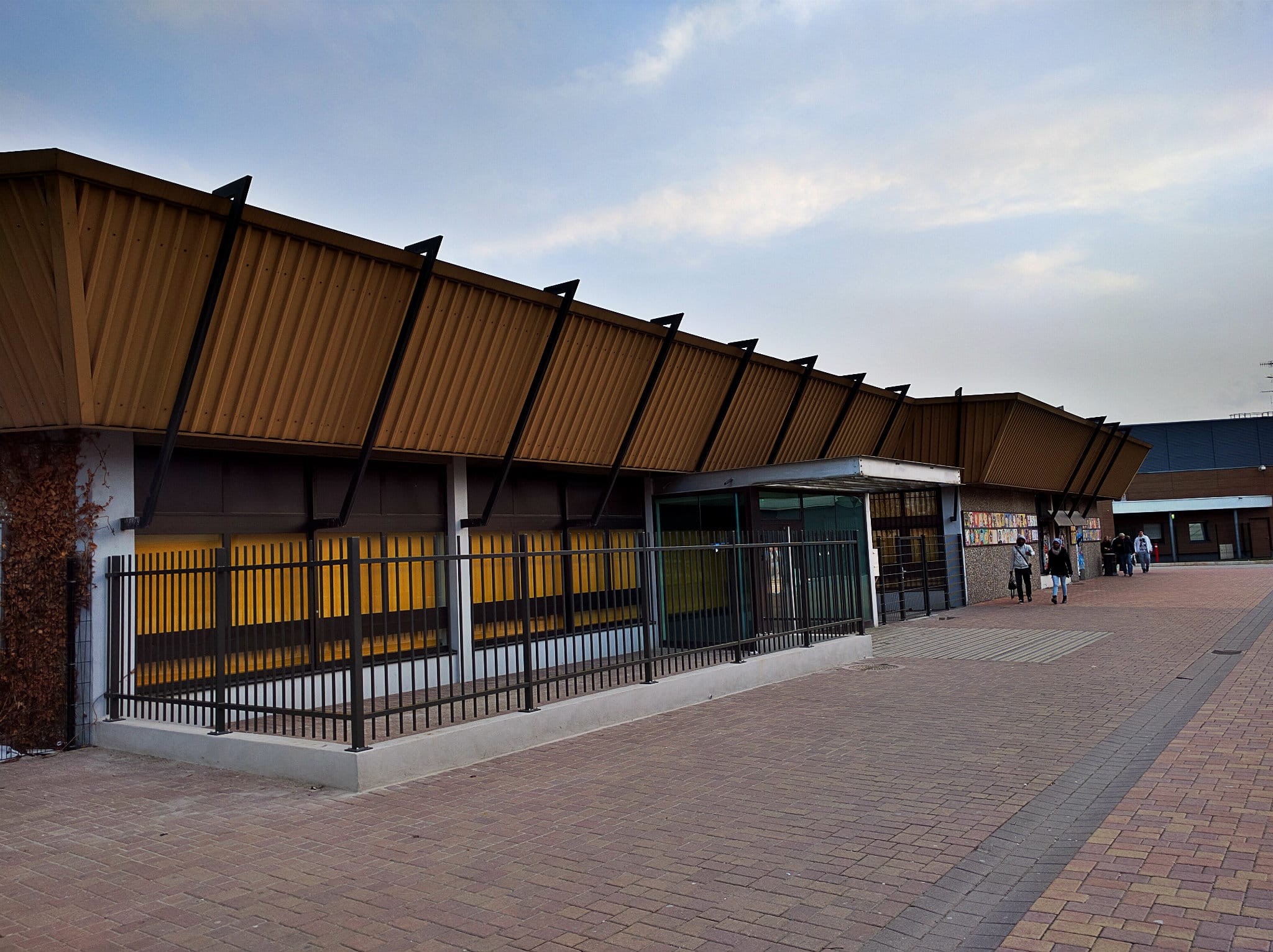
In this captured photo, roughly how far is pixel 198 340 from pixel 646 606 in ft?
19.0

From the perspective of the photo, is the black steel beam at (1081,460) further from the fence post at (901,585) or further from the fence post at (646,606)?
the fence post at (646,606)

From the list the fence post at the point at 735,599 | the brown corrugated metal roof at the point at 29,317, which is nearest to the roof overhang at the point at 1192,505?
the fence post at the point at 735,599

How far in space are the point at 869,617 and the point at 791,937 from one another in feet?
54.0

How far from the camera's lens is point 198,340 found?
9719 millimetres

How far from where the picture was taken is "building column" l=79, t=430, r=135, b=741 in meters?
9.80

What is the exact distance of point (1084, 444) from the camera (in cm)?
3150

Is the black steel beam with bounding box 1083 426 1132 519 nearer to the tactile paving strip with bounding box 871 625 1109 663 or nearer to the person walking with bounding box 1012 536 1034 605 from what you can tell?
the person walking with bounding box 1012 536 1034 605

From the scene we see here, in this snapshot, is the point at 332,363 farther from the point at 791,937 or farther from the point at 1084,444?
the point at 1084,444

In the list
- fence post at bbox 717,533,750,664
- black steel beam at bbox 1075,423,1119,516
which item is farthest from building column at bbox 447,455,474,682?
black steel beam at bbox 1075,423,1119,516

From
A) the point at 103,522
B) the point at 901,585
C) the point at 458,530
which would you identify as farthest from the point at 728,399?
the point at 103,522

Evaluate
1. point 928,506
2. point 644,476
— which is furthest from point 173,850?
point 928,506

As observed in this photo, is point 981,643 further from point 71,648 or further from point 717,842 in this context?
point 71,648

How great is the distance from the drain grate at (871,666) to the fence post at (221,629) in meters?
8.66

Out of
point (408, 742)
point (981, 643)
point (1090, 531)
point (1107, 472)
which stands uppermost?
point (1107, 472)
